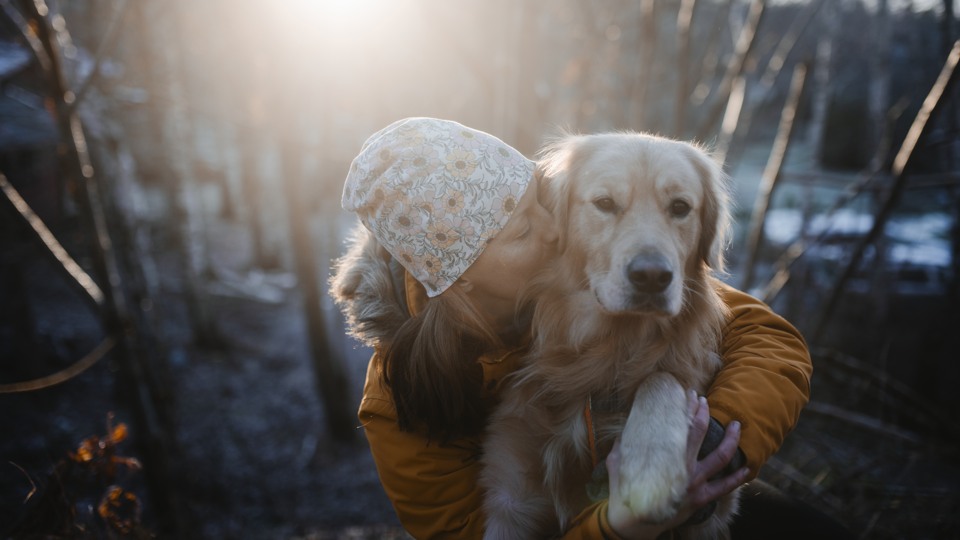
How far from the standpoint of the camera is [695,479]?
150 cm

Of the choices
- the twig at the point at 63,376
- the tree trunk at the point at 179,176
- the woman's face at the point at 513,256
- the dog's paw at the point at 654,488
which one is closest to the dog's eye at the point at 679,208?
the woman's face at the point at 513,256

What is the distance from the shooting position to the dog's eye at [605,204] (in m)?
1.92

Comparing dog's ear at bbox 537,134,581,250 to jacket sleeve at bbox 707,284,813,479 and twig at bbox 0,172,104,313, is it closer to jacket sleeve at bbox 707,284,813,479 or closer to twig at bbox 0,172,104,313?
jacket sleeve at bbox 707,284,813,479

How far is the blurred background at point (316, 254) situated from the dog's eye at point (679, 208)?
0.78 m

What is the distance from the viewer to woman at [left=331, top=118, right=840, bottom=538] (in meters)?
1.75

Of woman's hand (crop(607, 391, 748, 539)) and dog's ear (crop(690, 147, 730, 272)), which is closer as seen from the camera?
woman's hand (crop(607, 391, 748, 539))

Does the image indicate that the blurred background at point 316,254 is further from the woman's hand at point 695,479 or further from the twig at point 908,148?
the woman's hand at point 695,479

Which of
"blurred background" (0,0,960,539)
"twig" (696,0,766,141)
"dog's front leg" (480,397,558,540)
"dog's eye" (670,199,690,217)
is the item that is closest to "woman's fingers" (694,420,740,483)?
"dog's front leg" (480,397,558,540)

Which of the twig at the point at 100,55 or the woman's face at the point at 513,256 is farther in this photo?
the twig at the point at 100,55

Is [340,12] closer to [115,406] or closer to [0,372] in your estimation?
[115,406]

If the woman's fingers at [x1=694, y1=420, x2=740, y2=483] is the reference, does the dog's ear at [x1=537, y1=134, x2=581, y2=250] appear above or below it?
above

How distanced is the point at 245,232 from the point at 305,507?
13.4 metres

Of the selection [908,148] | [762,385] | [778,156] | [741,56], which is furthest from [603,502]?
[741,56]

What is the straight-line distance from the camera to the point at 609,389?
6.51 ft
